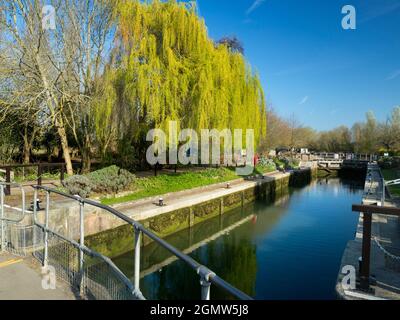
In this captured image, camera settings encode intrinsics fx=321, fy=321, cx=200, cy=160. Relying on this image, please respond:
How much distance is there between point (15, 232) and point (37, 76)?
11.0 metres

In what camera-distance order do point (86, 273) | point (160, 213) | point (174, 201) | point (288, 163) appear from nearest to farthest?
point (86, 273)
point (160, 213)
point (174, 201)
point (288, 163)

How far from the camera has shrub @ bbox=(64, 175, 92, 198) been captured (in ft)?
35.8

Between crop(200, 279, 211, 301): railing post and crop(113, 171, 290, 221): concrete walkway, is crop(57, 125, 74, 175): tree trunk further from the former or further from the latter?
crop(200, 279, 211, 301): railing post

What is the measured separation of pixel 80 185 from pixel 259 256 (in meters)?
6.83

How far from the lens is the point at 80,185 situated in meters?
11.5

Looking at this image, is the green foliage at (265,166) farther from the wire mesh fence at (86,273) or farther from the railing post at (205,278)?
the railing post at (205,278)

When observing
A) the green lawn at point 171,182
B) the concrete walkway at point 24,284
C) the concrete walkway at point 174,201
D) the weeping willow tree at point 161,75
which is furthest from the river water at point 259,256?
the weeping willow tree at point 161,75

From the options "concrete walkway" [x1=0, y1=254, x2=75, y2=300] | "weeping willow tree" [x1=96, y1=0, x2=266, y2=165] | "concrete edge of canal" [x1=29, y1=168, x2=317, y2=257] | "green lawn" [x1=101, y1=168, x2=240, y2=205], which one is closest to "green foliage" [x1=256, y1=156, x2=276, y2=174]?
"concrete edge of canal" [x1=29, y1=168, x2=317, y2=257]

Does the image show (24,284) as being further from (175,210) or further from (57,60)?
(57,60)

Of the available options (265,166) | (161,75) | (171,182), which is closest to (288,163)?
(265,166)

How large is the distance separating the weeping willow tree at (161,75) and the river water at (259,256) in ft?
16.8

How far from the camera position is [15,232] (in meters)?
5.22

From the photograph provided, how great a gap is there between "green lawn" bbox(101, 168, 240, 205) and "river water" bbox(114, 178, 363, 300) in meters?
2.13
